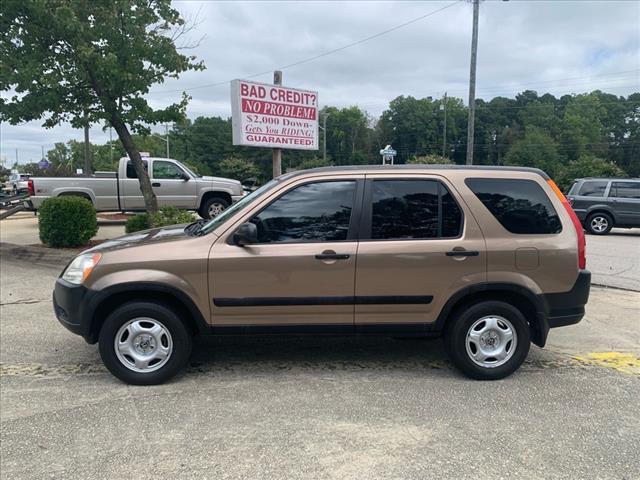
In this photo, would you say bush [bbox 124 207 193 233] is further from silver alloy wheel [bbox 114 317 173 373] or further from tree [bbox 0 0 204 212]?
silver alloy wheel [bbox 114 317 173 373]

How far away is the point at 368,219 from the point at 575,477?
2197mm

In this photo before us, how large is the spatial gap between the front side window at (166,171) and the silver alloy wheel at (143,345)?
10892mm

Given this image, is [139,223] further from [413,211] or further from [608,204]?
[608,204]

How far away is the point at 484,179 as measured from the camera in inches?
163

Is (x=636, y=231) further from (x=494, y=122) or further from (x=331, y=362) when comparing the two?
(x=494, y=122)

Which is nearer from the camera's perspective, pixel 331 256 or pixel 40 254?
pixel 331 256

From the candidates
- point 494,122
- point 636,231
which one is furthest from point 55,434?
point 494,122

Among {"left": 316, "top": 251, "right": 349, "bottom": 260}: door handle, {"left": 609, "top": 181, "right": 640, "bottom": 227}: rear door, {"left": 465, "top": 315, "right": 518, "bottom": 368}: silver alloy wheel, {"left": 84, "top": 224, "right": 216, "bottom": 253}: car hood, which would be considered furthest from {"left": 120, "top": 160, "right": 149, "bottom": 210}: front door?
{"left": 609, "top": 181, "right": 640, "bottom": 227}: rear door

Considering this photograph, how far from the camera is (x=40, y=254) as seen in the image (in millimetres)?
9562

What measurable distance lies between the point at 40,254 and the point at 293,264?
7.66 m

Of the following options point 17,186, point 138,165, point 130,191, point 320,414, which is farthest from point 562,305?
point 17,186

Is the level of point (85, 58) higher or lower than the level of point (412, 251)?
higher

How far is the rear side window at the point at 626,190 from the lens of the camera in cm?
1541

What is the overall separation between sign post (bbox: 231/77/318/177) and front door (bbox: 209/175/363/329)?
18.4 feet
